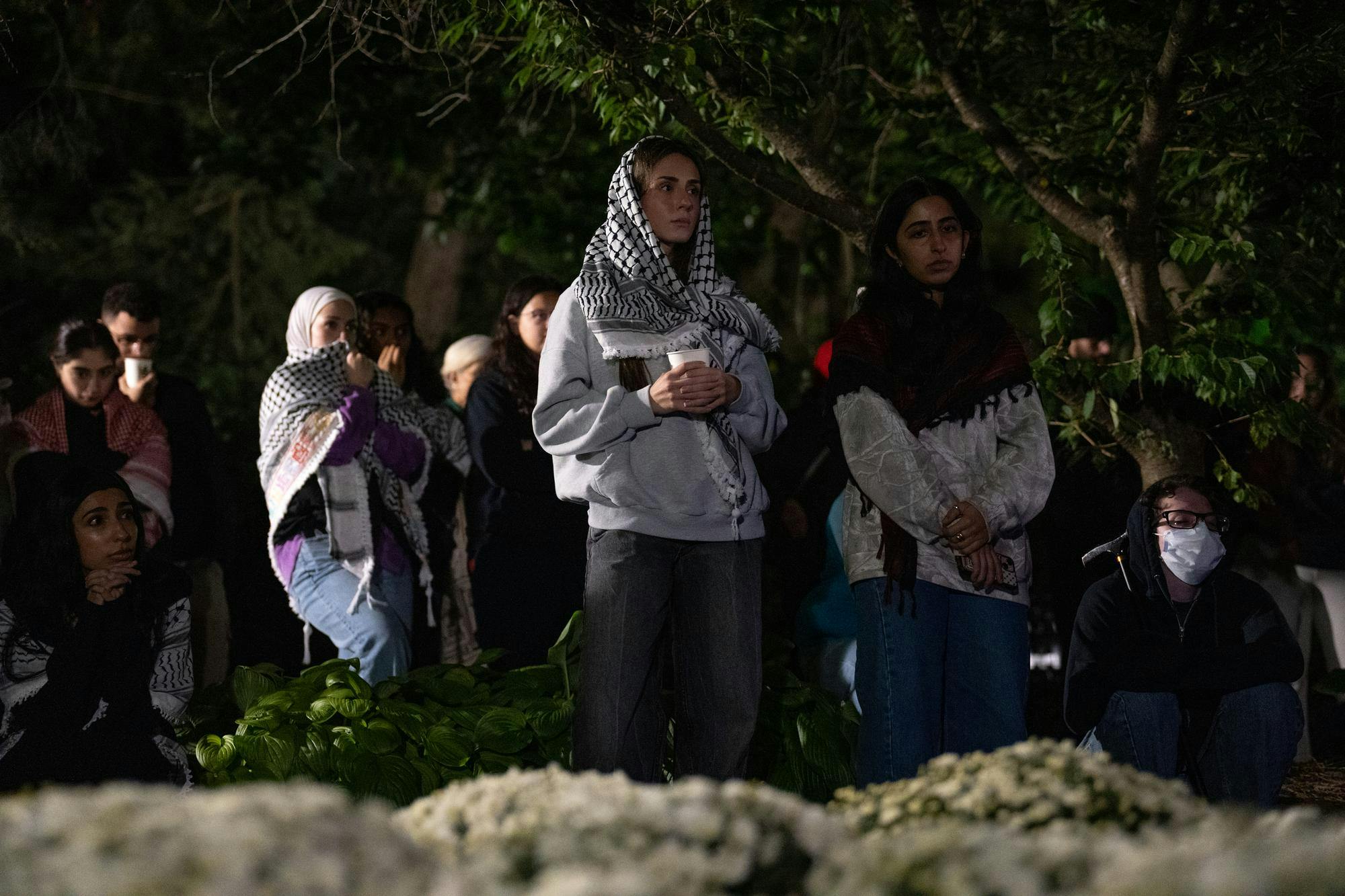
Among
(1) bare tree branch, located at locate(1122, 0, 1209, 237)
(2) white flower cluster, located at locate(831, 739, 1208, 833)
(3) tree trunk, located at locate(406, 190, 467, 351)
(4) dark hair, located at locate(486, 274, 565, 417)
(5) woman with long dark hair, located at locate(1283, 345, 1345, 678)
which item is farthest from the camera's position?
(3) tree trunk, located at locate(406, 190, 467, 351)

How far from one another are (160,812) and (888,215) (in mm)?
2894

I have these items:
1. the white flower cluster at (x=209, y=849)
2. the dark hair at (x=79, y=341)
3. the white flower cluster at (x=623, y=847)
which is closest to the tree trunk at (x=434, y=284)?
the dark hair at (x=79, y=341)

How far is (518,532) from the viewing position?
17.3 ft

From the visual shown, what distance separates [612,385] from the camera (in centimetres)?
391

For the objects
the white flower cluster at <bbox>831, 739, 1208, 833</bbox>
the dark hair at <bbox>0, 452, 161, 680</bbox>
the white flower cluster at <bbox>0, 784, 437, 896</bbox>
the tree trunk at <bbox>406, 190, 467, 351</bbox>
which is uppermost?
the tree trunk at <bbox>406, 190, 467, 351</bbox>

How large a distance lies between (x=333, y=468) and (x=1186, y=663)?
2.82 m

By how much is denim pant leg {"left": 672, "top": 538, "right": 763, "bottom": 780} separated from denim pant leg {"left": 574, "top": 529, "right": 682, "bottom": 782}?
0.08 m

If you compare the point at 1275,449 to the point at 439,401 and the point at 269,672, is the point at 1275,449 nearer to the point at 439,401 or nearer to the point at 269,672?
the point at 439,401

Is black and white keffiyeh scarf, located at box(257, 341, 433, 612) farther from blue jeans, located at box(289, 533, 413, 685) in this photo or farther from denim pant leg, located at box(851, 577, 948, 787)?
denim pant leg, located at box(851, 577, 948, 787)

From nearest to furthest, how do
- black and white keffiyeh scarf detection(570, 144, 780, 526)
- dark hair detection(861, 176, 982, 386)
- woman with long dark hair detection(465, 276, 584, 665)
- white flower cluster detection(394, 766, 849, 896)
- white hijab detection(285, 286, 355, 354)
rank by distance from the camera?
1. white flower cluster detection(394, 766, 849, 896)
2. black and white keffiyeh scarf detection(570, 144, 780, 526)
3. dark hair detection(861, 176, 982, 386)
4. woman with long dark hair detection(465, 276, 584, 665)
5. white hijab detection(285, 286, 355, 354)

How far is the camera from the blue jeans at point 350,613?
500cm

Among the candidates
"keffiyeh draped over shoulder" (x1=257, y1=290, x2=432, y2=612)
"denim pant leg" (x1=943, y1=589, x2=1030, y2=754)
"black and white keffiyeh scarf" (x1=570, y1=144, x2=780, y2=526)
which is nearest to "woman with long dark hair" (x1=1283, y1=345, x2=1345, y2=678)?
"denim pant leg" (x1=943, y1=589, x2=1030, y2=754)

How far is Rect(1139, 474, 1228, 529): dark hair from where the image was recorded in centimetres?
457

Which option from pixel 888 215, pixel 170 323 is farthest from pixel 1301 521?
pixel 170 323
